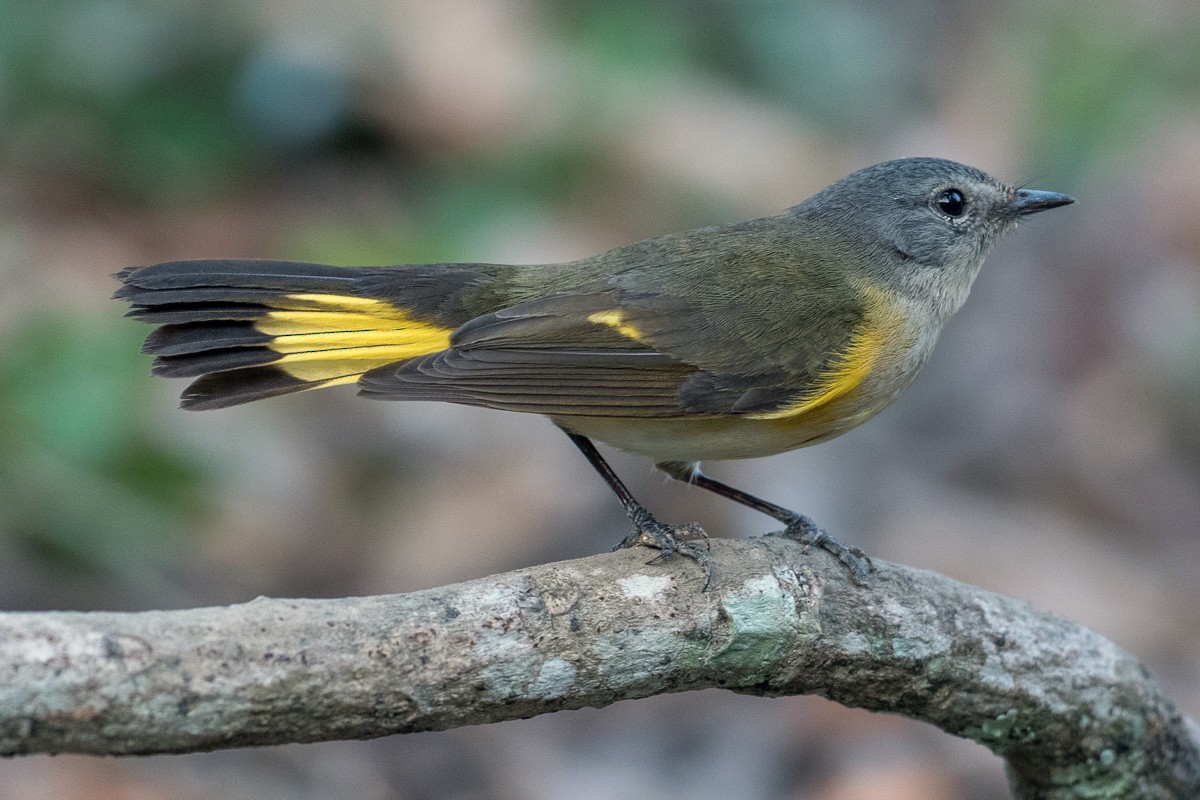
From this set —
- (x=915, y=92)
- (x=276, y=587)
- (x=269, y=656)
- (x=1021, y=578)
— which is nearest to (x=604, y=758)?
(x=276, y=587)

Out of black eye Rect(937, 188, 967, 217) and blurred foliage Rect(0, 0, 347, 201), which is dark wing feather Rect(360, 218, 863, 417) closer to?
black eye Rect(937, 188, 967, 217)

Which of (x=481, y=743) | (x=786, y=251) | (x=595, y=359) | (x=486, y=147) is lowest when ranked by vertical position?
(x=481, y=743)

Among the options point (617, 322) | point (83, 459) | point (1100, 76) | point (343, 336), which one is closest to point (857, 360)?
point (617, 322)

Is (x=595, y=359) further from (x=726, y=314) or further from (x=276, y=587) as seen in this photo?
(x=276, y=587)

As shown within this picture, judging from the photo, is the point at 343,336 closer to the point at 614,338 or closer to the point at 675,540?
the point at 614,338

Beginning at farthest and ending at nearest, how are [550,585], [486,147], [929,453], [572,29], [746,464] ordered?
[572,29] < [486,147] < [929,453] < [746,464] < [550,585]

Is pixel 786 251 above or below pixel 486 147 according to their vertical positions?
below

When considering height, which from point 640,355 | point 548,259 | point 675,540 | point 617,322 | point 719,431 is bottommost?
point 675,540
